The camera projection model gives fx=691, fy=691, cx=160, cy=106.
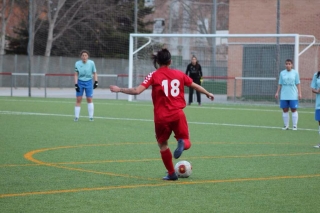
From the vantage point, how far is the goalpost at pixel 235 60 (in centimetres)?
3207

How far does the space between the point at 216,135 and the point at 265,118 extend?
667cm

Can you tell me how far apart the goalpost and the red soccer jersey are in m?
21.8

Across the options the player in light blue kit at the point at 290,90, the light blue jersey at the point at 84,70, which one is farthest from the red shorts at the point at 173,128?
Result: the light blue jersey at the point at 84,70

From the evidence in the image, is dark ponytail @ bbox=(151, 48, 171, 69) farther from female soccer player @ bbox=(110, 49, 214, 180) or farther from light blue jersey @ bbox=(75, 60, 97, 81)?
light blue jersey @ bbox=(75, 60, 97, 81)

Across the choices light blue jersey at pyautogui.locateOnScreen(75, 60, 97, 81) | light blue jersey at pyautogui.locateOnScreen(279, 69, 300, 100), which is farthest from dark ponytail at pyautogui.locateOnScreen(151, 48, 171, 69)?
light blue jersey at pyautogui.locateOnScreen(75, 60, 97, 81)

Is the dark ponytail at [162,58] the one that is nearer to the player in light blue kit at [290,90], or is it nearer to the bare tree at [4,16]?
the player in light blue kit at [290,90]

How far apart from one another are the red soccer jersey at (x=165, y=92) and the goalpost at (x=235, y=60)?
71.7 ft

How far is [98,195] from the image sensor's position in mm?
8391

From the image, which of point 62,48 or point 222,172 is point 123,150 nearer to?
point 222,172

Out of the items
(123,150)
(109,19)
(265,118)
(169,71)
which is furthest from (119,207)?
(109,19)

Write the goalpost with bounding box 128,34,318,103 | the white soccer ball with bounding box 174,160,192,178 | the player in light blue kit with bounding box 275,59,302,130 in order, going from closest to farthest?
the white soccer ball with bounding box 174,160,192,178 < the player in light blue kit with bounding box 275,59,302,130 < the goalpost with bounding box 128,34,318,103

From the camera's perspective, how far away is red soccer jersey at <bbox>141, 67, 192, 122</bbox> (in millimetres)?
9664

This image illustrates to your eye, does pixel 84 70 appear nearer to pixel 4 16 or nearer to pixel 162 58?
pixel 162 58

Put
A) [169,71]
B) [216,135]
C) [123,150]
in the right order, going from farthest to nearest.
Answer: [216,135], [123,150], [169,71]
